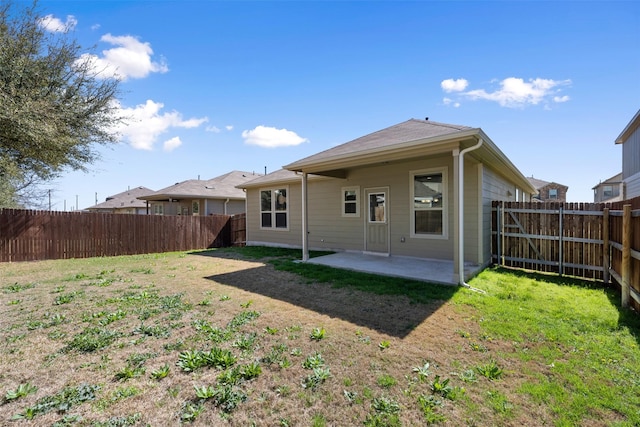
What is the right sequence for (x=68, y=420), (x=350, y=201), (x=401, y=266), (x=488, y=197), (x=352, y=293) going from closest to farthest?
(x=68, y=420)
(x=352, y=293)
(x=401, y=266)
(x=488, y=197)
(x=350, y=201)

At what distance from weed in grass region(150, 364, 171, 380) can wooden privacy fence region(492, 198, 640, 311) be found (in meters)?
6.23

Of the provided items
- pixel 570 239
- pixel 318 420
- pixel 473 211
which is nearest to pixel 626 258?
pixel 570 239

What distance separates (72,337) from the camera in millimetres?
3402

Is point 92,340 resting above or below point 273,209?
below

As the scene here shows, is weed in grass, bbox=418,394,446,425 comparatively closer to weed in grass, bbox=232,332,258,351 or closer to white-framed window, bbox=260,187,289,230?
weed in grass, bbox=232,332,258,351

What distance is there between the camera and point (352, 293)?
5.16 metres

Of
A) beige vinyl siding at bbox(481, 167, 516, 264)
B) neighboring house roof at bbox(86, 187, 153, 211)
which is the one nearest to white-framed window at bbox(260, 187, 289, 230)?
beige vinyl siding at bbox(481, 167, 516, 264)

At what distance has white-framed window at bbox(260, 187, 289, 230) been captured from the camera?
37.9ft

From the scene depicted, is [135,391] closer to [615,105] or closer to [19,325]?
[19,325]

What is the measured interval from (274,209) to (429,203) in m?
6.44

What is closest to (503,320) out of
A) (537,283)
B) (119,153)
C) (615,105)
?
(537,283)

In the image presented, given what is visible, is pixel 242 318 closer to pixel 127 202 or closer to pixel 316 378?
pixel 316 378

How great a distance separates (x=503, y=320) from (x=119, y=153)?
12858 mm

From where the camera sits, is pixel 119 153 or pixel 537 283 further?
pixel 119 153
